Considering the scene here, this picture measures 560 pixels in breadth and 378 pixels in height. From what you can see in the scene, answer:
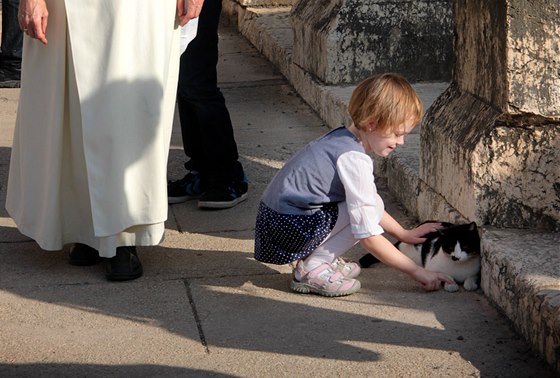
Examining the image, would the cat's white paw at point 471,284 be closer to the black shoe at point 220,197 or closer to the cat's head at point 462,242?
the cat's head at point 462,242

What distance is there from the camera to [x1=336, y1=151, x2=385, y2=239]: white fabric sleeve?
396cm

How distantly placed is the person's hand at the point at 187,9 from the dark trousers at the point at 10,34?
3.84m

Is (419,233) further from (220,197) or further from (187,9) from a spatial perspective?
(187,9)

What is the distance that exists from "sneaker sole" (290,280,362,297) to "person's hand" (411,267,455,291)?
218 millimetres

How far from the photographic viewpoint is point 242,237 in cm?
472

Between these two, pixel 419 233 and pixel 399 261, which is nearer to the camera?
pixel 399 261

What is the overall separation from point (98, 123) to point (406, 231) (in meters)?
1.26

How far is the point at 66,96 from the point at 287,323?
120cm

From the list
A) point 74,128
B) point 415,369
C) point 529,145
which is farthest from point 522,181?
point 74,128

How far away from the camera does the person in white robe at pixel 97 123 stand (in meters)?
4.00

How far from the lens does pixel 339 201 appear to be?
4.09 metres

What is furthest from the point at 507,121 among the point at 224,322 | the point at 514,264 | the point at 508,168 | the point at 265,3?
the point at 265,3

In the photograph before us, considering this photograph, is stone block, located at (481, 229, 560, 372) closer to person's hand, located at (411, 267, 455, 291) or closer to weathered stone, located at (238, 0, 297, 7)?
person's hand, located at (411, 267, 455, 291)

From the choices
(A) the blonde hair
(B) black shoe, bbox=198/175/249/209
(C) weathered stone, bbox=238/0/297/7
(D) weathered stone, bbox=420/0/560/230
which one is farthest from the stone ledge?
(C) weathered stone, bbox=238/0/297/7
